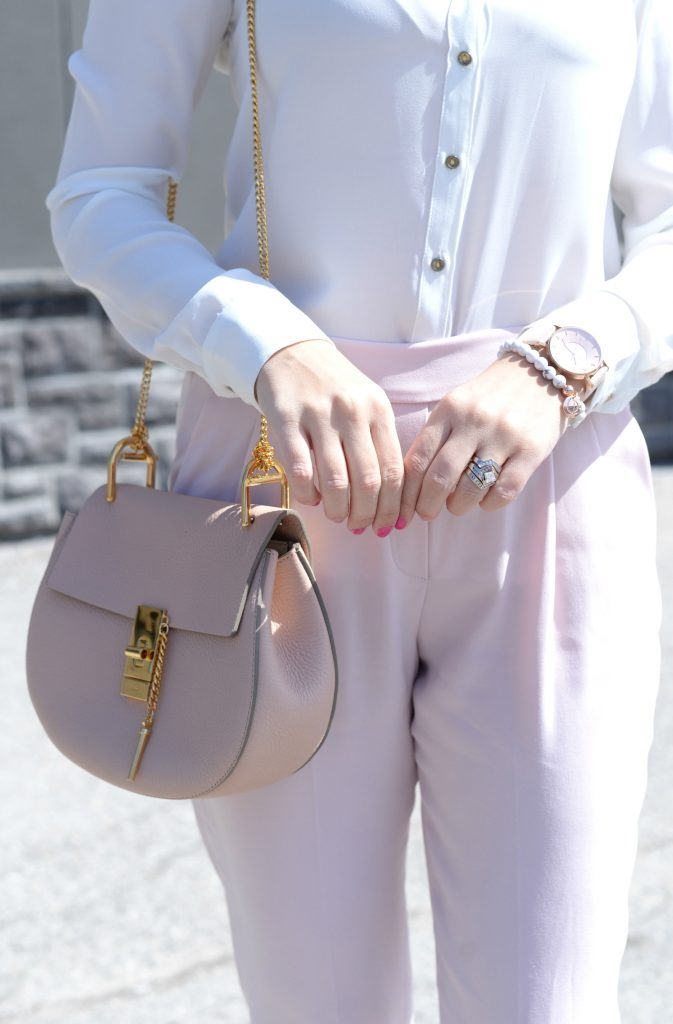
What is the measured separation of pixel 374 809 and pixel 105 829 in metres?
1.54

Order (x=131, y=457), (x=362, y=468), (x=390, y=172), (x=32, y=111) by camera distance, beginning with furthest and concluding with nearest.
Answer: (x=32, y=111)
(x=131, y=457)
(x=390, y=172)
(x=362, y=468)

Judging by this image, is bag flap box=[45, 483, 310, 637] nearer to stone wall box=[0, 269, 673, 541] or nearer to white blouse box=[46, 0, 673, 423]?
white blouse box=[46, 0, 673, 423]

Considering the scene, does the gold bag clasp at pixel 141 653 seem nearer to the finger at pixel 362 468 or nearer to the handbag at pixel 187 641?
the handbag at pixel 187 641

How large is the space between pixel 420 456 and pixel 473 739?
0.31 metres

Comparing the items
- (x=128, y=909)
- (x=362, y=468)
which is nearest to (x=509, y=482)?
(x=362, y=468)

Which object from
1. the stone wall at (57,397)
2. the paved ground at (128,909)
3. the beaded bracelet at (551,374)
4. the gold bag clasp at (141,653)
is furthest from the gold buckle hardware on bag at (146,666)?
the stone wall at (57,397)

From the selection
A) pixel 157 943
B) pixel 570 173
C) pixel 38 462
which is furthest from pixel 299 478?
pixel 38 462

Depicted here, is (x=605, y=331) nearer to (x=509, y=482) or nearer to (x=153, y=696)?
(x=509, y=482)

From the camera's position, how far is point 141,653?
1203 mm

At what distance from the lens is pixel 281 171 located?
120 centimetres

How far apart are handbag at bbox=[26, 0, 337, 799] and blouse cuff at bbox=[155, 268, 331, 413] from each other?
0.05 metres

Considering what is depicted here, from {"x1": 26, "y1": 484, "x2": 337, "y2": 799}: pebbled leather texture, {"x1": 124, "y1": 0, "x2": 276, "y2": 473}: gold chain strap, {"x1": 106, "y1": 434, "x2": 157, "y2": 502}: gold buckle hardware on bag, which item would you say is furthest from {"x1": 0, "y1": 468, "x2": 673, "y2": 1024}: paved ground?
{"x1": 124, "y1": 0, "x2": 276, "y2": 473}: gold chain strap

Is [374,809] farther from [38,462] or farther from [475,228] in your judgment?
[38,462]

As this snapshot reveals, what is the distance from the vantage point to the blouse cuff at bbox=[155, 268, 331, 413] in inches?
43.9
